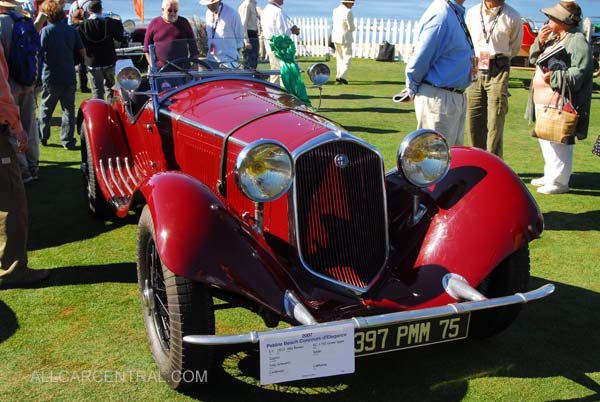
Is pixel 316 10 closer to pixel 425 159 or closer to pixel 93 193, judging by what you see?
pixel 93 193

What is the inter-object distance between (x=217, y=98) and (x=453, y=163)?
1.65 metres

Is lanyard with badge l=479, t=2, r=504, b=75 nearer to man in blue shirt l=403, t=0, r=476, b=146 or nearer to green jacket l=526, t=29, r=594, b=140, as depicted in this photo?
green jacket l=526, t=29, r=594, b=140

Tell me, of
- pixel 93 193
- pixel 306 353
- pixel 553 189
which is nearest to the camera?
pixel 306 353

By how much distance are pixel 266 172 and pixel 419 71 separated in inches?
98.4

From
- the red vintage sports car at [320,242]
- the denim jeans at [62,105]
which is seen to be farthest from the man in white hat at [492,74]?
the denim jeans at [62,105]

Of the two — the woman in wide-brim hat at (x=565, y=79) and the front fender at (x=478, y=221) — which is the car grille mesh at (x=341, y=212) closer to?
the front fender at (x=478, y=221)

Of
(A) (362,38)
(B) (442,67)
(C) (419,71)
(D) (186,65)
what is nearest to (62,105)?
(D) (186,65)

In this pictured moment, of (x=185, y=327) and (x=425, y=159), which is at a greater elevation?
(x=425, y=159)

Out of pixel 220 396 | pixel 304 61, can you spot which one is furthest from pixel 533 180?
pixel 304 61

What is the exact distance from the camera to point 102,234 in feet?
17.7

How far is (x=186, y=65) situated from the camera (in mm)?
4969

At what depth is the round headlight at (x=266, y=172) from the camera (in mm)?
2994

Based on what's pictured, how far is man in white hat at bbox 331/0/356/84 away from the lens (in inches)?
561

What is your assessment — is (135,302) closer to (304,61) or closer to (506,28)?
(506,28)
